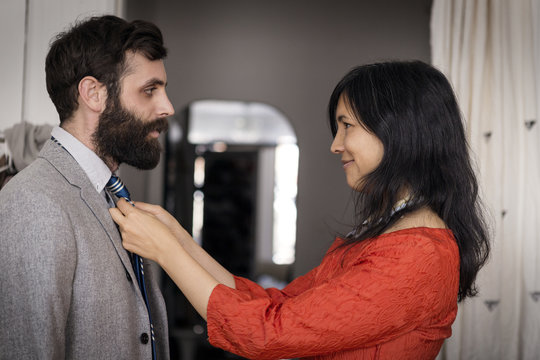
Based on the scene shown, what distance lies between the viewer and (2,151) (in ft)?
6.99

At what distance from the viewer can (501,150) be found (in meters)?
2.81

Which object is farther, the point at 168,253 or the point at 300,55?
the point at 300,55

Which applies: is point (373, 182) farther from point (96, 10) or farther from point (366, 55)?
point (366, 55)

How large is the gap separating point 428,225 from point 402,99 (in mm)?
343

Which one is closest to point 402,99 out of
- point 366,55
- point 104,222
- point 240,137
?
A: point 104,222

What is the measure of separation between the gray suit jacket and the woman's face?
68 centimetres

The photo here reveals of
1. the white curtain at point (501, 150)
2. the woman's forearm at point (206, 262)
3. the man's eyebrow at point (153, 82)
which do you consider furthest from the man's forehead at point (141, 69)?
the white curtain at point (501, 150)

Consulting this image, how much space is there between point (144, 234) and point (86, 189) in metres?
0.21

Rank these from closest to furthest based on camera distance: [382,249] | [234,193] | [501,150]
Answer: [382,249]
[501,150]
[234,193]

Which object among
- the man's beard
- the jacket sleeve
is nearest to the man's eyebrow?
the man's beard

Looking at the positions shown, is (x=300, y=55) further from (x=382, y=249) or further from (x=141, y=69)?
(x=382, y=249)

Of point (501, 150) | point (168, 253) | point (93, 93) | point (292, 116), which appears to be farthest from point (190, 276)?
point (292, 116)

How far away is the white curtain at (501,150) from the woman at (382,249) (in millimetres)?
1480

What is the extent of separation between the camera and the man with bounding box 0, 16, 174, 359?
3.71 ft
